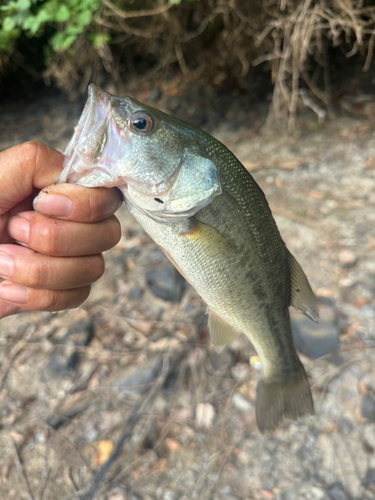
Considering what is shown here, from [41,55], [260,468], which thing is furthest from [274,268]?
[41,55]

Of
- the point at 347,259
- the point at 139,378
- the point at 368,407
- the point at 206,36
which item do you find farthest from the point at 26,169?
the point at 206,36

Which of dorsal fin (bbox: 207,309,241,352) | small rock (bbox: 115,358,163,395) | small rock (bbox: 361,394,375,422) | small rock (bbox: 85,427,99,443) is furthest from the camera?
small rock (bbox: 115,358,163,395)

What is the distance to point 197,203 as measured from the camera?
1.28 meters

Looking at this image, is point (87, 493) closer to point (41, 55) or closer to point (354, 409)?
point (354, 409)

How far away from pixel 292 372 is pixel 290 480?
75 cm

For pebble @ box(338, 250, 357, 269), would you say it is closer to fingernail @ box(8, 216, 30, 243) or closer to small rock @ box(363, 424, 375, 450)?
small rock @ box(363, 424, 375, 450)

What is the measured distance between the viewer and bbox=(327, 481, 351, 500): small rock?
1916 millimetres

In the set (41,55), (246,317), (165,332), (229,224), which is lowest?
(165,332)

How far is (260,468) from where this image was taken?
209 centimetres

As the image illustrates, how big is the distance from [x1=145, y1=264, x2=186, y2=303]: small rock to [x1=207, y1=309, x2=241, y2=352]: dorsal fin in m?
1.39

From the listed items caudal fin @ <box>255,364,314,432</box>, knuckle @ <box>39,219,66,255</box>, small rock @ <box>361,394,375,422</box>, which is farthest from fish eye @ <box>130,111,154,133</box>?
small rock @ <box>361,394,375,422</box>

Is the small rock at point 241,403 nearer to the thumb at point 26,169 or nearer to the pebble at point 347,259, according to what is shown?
the pebble at point 347,259

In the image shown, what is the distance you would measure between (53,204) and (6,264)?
30cm

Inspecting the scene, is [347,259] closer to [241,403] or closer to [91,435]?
[241,403]
